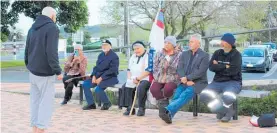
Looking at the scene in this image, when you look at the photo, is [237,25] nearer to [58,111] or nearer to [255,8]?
[255,8]

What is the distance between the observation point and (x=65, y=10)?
1203 inches

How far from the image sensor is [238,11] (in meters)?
29.3

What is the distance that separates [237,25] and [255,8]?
6.29 ft

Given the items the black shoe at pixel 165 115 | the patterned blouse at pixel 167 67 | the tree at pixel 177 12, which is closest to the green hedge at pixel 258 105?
the patterned blouse at pixel 167 67

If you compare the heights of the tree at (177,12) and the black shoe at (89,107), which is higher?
the tree at (177,12)

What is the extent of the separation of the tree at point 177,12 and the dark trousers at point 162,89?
2235cm

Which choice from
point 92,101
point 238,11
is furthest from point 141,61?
point 238,11

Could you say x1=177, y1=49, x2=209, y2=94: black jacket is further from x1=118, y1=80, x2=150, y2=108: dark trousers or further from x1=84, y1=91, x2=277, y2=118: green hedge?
x1=84, y1=91, x2=277, y2=118: green hedge

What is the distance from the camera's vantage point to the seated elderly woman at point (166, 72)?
7.82 meters

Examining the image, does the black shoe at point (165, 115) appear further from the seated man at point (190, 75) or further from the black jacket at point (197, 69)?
the black jacket at point (197, 69)

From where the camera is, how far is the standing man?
596 centimetres

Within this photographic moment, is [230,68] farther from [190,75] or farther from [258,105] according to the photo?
[258,105]

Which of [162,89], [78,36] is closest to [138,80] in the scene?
[162,89]

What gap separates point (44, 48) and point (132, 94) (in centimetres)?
313
